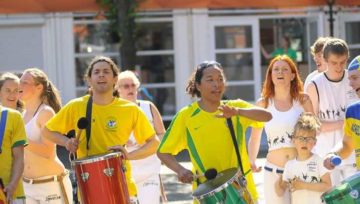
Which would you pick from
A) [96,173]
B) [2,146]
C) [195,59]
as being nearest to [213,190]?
[96,173]

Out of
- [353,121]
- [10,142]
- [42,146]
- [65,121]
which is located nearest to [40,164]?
[42,146]

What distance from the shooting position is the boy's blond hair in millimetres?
7105

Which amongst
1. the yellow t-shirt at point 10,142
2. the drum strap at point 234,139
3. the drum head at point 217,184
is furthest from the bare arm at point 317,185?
the yellow t-shirt at point 10,142

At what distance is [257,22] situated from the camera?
2155cm

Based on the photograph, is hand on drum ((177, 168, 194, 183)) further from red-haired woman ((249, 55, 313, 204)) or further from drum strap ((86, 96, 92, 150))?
red-haired woman ((249, 55, 313, 204))

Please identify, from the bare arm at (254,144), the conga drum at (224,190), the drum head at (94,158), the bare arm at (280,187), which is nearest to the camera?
the conga drum at (224,190)

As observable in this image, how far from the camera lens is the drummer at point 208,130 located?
5.80 meters

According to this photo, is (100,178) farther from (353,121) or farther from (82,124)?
(353,121)

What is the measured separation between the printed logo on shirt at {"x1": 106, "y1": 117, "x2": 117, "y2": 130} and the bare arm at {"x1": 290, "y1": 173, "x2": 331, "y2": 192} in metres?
1.67

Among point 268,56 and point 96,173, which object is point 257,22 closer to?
point 268,56

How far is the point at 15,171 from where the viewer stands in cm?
593

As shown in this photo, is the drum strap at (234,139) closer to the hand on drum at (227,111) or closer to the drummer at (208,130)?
the drummer at (208,130)

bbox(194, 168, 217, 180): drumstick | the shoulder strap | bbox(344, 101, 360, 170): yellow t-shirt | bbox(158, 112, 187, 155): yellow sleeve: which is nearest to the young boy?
bbox(344, 101, 360, 170): yellow t-shirt

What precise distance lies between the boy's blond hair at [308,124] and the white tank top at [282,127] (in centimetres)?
12
